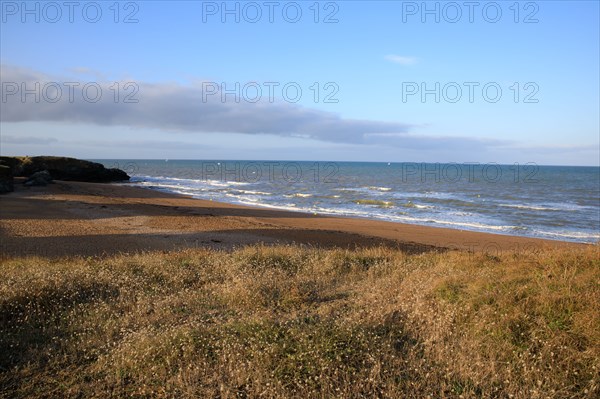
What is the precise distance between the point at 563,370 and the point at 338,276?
16.0 feet

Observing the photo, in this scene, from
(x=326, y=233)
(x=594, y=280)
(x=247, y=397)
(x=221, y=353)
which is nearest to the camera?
(x=247, y=397)

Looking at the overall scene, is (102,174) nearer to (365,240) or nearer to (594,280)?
(365,240)

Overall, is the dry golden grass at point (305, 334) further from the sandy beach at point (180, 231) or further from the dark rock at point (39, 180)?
the dark rock at point (39, 180)

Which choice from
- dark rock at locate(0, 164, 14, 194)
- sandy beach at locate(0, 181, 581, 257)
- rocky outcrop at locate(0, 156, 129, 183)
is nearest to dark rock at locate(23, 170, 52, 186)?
dark rock at locate(0, 164, 14, 194)

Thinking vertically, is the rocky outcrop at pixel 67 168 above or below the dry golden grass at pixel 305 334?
above

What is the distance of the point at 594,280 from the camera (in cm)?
683

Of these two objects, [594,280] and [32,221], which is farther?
[32,221]

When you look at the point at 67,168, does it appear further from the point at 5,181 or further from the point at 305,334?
the point at 305,334

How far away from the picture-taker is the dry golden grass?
4.73 meters

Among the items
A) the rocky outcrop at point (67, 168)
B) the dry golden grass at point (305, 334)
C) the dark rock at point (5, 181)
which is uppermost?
the rocky outcrop at point (67, 168)

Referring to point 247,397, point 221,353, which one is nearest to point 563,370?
point 247,397

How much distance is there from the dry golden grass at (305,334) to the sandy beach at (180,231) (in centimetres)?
575

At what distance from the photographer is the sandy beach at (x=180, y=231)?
14875mm

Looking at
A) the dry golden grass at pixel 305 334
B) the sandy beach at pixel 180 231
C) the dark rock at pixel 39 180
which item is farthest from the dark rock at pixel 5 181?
the dry golden grass at pixel 305 334
